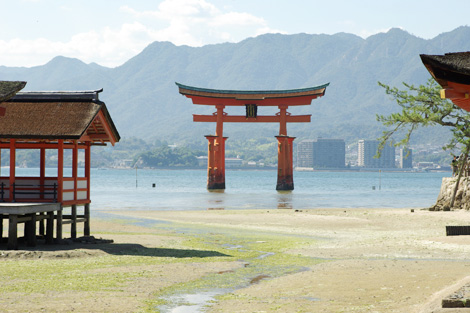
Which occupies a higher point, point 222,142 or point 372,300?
point 222,142

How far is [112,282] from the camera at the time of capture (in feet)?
42.1

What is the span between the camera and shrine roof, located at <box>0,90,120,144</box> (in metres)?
18.2

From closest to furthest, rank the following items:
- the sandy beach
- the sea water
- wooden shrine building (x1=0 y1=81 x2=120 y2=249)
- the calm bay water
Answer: the sandy beach
wooden shrine building (x1=0 y1=81 x2=120 y2=249)
the sea water
the calm bay water

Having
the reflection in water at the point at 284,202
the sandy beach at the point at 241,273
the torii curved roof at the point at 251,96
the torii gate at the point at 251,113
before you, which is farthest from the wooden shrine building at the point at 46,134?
the torii curved roof at the point at 251,96

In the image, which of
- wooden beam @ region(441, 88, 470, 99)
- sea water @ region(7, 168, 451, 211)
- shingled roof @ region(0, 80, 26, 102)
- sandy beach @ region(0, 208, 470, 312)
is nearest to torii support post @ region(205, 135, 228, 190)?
sea water @ region(7, 168, 451, 211)

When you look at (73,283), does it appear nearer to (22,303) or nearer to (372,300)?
(22,303)

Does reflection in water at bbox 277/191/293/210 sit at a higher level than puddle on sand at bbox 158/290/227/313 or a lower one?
lower

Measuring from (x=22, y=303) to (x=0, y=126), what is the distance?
894cm

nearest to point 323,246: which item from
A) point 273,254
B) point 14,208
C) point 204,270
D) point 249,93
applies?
point 273,254

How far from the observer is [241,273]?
46.8 ft

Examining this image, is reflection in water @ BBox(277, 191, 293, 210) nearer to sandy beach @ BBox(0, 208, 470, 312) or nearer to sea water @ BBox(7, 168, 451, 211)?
sea water @ BBox(7, 168, 451, 211)

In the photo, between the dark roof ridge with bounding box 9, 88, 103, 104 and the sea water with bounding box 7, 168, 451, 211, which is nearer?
the dark roof ridge with bounding box 9, 88, 103, 104

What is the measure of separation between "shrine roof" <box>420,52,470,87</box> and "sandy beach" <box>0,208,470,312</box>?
338cm

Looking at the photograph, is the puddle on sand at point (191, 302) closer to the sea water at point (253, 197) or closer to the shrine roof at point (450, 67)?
the shrine roof at point (450, 67)
